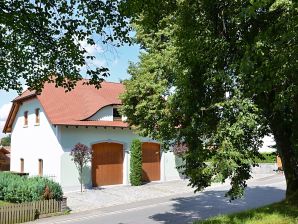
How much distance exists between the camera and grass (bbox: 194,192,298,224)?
10.6 m

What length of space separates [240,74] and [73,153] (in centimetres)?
1580

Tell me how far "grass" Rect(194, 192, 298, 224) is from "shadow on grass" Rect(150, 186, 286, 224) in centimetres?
358

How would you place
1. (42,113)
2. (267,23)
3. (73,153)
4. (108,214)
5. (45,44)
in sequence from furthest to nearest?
(42,113)
(73,153)
(108,214)
(267,23)
(45,44)

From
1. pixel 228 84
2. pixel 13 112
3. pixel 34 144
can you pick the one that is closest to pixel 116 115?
pixel 34 144

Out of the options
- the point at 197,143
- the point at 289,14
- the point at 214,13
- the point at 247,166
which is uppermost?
the point at 214,13

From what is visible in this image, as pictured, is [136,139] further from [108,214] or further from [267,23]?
[267,23]

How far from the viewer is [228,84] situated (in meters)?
10.2

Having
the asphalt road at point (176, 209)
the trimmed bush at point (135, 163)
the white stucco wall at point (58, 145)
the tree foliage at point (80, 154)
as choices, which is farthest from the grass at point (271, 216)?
the trimmed bush at point (135, 163)

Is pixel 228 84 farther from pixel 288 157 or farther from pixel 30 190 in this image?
pixel 30 190

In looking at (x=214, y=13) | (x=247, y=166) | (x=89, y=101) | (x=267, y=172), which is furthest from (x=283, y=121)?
(x=267, y=172)

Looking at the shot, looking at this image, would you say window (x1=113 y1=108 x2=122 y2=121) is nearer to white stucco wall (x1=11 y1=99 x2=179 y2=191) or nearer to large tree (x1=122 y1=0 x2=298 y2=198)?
white stucco wall (x1=11 y1=99 x2=179 y2=191)

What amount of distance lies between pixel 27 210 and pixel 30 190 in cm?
130

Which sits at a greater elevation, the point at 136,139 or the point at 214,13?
the point at 214,13

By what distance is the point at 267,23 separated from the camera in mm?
10062
